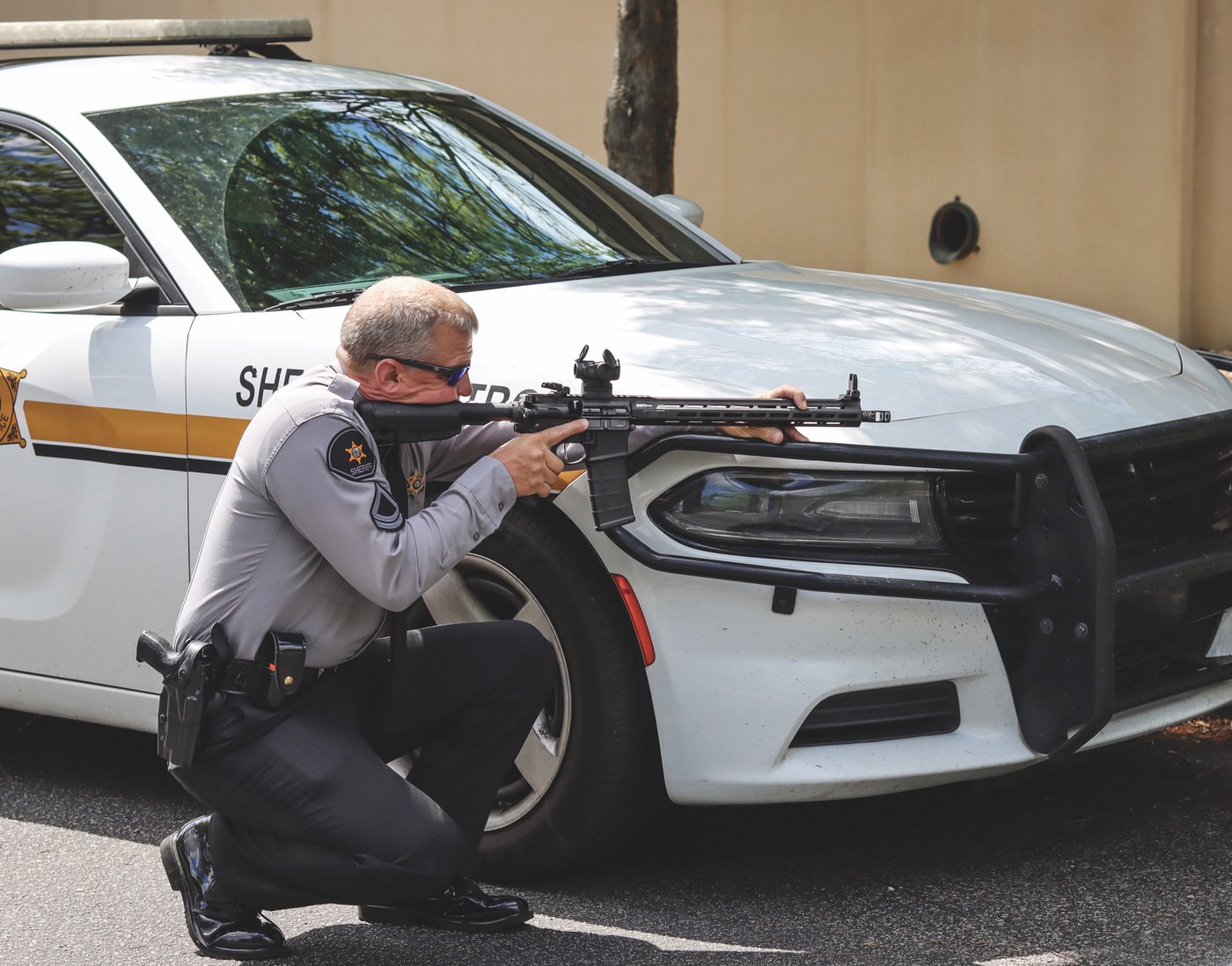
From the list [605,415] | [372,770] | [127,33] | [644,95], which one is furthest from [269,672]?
[644,95]

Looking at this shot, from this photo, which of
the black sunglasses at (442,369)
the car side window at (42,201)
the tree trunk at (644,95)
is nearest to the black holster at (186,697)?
the black sunglasses at (442,369)

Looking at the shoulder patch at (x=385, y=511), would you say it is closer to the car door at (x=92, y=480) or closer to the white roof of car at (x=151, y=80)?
the car door at (x=92, y=480)

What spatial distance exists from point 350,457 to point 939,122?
8.08 m

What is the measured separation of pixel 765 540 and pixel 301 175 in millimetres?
1651

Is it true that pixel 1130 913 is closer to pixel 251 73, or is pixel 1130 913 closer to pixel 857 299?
pixel 857 299

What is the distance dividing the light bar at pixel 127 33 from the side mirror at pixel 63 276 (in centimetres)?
126

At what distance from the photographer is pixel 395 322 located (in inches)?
116

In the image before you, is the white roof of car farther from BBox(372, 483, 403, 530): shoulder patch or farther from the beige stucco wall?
the beige stucco wall

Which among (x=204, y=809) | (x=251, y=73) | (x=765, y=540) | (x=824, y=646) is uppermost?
(x=251, y=73)

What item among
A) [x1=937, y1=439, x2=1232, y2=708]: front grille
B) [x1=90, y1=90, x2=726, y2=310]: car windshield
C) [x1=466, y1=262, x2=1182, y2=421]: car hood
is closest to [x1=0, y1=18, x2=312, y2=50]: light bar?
[x1=90, y1=90, x2=726, y2=310]: car windshield

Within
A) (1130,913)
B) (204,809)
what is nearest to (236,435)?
(204,809)

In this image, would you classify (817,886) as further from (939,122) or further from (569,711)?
(939,122)

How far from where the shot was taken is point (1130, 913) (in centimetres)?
323

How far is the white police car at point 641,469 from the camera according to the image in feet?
10.1
